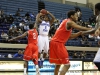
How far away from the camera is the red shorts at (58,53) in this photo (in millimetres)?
5617

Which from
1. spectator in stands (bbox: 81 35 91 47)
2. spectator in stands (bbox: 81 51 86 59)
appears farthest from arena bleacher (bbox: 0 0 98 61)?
spectator in stands (bbox: 81 51 86 59)

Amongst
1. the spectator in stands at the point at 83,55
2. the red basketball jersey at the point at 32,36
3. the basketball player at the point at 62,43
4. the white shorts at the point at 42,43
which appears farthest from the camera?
the spectator in stands at the point at 83,55

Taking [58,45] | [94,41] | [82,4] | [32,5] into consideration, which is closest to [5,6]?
Answer: [32,5]

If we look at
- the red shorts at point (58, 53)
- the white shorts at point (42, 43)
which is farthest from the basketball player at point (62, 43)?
the white shorts at point (42, 43)

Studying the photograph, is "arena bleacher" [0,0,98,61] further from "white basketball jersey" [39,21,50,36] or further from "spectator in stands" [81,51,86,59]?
"white basketball jersey" [39,21,50,36]

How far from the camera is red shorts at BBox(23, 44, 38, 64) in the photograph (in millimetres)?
7804

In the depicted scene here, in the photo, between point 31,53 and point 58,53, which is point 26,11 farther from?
point 58,53

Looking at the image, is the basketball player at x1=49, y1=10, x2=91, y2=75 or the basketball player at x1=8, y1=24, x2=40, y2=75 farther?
the basketball player at x1=8, y1=24, x2=40, y2=75

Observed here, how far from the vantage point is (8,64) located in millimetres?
10258

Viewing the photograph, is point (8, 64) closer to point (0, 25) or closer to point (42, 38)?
point (42, 38)

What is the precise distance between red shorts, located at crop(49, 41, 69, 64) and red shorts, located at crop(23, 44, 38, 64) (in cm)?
206

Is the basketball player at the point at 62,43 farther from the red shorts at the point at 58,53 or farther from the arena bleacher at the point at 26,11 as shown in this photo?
the arena bleacher at the point at 26,11

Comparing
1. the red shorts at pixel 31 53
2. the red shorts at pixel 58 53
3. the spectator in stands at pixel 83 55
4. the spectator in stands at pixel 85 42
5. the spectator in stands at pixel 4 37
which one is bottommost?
the spectator in stands at pixel 83 55

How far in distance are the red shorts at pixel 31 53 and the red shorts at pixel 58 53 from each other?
2059 millimetres
